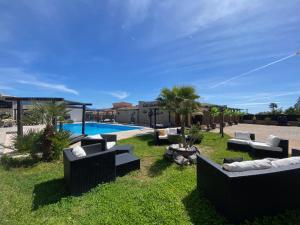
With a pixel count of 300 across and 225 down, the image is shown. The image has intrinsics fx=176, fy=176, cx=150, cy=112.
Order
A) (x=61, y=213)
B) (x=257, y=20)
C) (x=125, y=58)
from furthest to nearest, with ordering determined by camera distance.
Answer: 1. (x=125, y=58)
2. (x=257, y=20)
3. (x=61, y=213)

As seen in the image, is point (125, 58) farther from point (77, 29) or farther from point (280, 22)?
point (280, 22)

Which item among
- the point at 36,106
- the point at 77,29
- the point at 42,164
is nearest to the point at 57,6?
the point at 77,29

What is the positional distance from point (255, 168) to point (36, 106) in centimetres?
739

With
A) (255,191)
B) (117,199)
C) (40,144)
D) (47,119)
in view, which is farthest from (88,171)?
(47,119)

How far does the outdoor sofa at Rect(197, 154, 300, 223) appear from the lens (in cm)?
279

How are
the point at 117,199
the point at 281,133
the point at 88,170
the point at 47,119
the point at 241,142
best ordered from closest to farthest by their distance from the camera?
the point at 117,199 → the point at 88,170 → the point at 47,119 → the point at 241,142 → the point at 281,133

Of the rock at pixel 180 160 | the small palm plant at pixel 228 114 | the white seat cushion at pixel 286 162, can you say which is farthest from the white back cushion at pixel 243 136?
the small palm plant at pixel 228 114

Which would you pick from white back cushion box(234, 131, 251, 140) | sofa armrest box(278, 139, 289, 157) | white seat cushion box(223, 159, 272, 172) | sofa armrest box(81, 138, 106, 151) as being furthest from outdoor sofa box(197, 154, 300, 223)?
white back cushion box(234, 131, 251, 140)

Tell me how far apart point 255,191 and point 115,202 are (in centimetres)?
267

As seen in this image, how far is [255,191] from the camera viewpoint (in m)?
2.85

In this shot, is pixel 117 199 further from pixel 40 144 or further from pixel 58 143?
pixel 40 144

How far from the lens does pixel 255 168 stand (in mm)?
3133

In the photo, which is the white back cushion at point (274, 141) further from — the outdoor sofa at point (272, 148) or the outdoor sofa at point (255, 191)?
the outdoor sofa at point (255, 191)

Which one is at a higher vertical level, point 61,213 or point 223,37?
point 223,37
